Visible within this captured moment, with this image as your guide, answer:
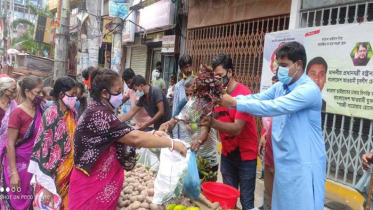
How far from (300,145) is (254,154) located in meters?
0.82

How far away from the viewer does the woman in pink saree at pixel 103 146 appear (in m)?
2.01

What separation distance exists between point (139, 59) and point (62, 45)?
3.58 m

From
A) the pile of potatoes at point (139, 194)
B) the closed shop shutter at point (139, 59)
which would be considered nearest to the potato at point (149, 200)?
the pile of potatoes at point (139, 194)

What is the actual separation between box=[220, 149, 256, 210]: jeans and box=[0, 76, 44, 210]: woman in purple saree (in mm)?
2042

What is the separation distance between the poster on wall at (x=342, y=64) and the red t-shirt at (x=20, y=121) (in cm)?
394

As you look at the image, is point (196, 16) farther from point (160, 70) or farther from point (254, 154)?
point (254, 154)

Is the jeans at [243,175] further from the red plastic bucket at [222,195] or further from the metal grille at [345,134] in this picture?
the metal grille at [345,134]

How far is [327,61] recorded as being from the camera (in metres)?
4.30

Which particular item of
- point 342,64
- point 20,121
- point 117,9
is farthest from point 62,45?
point 342,64

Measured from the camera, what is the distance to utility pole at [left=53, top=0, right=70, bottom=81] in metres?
9.33

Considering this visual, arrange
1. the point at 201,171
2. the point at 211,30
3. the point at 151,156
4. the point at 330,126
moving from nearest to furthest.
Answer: the point at 201,171 < the point at 151,156 < the point at 330,126 < the point at 211,30

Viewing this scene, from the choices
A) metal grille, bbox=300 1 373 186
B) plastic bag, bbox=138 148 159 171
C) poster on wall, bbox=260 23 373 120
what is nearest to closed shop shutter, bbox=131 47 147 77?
poster on wall, bbox=260 23 373 120

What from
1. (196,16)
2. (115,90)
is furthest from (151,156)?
(196,16)

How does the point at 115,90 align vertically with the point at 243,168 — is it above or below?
above
